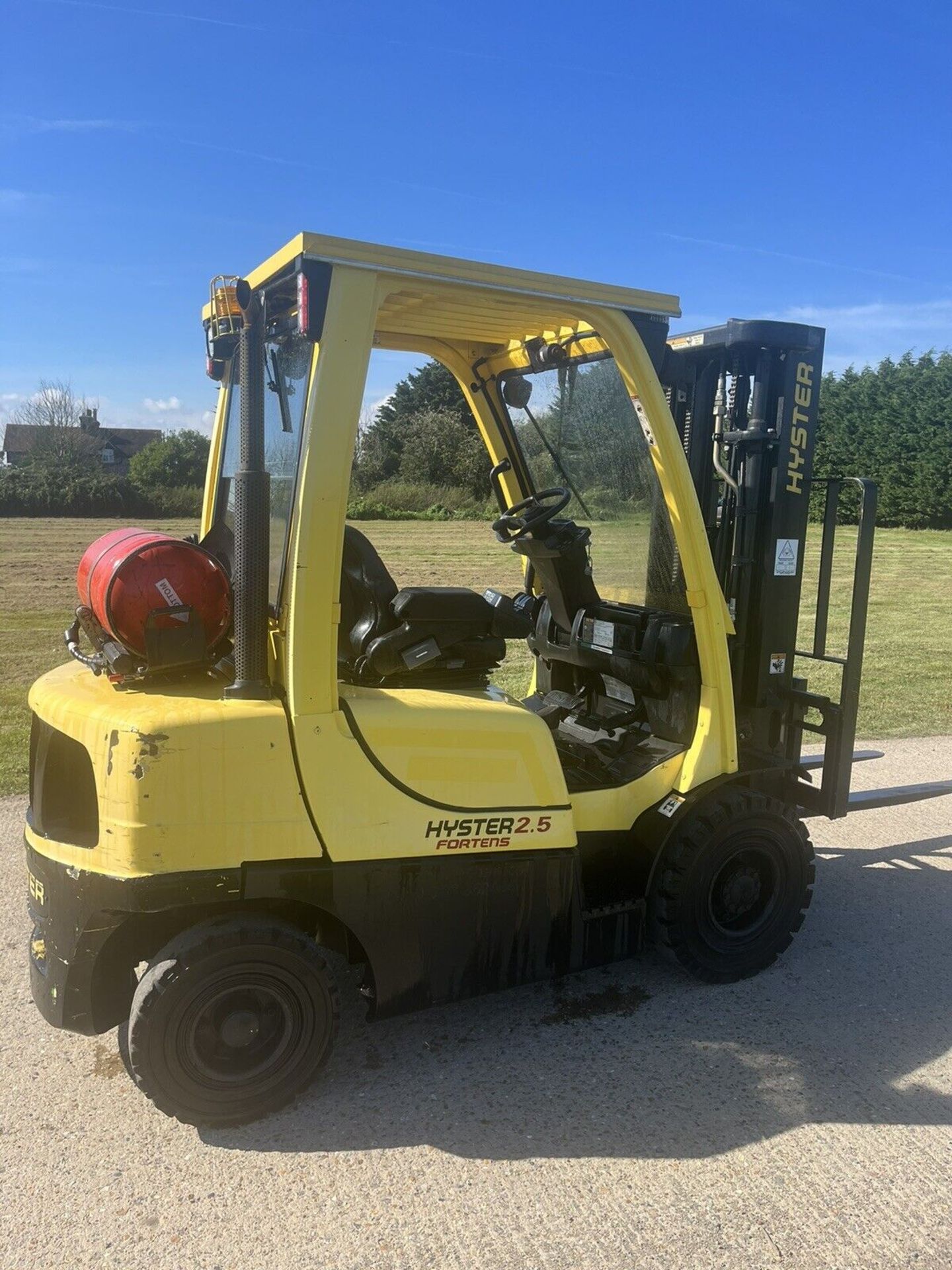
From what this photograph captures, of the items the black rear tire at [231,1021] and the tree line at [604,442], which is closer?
the black rear tire at [231,1021]

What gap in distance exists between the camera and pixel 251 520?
2971mm

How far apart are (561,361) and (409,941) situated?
242cm

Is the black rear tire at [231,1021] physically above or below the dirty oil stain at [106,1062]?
above

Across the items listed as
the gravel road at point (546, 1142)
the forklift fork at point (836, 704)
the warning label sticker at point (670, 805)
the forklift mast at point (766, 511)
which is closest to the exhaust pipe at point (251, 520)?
the gravel road at point (546, 1142)

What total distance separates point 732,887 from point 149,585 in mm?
2548

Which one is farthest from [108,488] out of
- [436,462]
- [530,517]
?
[530,517]

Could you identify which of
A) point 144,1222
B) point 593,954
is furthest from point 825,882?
point 144,1222

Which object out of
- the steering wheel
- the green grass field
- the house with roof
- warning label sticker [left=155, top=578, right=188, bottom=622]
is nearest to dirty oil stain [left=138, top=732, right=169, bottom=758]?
warning label sticker [left=155, top=578, right=188, bottom=622]

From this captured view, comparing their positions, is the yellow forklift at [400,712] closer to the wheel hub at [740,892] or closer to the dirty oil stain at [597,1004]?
the wheel hub at [740,892]

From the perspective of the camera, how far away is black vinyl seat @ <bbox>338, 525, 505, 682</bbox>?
11.0ft

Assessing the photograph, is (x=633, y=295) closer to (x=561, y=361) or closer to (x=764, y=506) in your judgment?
(x=561, y=361)

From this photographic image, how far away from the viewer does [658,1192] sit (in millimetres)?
2818

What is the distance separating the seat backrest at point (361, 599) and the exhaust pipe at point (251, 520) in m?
0.44

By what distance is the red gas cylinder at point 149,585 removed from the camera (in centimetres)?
301
